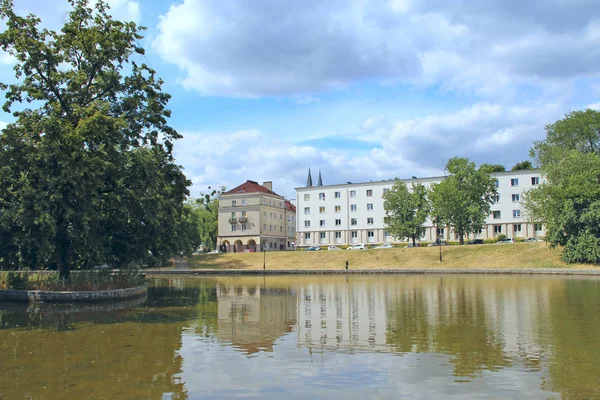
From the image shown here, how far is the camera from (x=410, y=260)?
72000mm

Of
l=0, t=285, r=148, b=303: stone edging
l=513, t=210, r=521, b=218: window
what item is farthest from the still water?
l=513, t=210, r=521, b=218: window

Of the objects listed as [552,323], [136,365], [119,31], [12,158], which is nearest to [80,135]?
[12,158]

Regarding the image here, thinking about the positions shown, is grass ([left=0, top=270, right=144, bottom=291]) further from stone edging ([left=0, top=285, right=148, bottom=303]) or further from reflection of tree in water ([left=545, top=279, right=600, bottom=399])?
reflection of tree in water ([left=545, top=279, right=600, bottom=399])

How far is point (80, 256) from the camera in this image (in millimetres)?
33844

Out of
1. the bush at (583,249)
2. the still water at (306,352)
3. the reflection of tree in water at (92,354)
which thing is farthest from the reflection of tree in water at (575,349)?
the bush at (583,249)

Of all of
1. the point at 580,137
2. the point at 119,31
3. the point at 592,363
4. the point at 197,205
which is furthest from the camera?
the point at 197,205

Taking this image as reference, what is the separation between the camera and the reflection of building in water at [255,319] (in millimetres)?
17156

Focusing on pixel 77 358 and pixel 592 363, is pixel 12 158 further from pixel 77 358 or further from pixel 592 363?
pixel 592 363

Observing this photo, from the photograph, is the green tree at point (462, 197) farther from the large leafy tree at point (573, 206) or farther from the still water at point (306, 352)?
the still water at point (306, 352)

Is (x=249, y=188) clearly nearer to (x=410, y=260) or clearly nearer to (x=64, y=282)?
(x=410, y=260)

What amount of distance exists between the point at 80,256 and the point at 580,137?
79.5 metres

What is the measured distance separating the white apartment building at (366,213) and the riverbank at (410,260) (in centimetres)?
2117

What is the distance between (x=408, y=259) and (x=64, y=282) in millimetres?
51757

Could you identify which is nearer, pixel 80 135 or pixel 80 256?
pixel 80 135
